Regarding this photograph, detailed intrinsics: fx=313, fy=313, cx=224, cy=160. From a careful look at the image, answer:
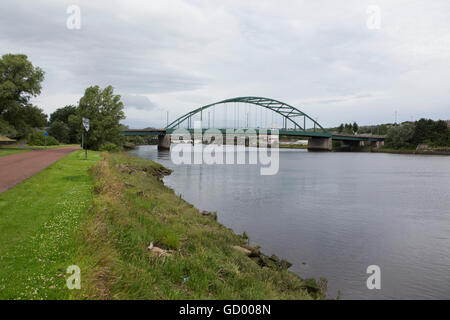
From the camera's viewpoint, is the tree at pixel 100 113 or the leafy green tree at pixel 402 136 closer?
the tree at pixel 100 113

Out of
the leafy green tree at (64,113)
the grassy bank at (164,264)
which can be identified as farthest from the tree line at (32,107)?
the leafy green tree at (64,113)

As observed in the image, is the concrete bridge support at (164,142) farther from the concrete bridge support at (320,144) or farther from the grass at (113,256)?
the grass at (113,256)

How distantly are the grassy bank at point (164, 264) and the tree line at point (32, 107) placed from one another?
102 ft

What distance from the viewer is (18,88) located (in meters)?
34.0

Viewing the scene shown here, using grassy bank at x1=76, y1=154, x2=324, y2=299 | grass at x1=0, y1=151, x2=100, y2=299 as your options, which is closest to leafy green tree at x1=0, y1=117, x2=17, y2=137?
grass at x1=0, y1=151, x2=100, y2=299

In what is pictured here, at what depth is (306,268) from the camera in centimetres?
1030

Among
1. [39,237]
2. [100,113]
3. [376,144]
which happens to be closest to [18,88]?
[100,113]

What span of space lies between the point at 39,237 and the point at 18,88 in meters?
34.6

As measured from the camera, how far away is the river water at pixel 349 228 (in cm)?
986

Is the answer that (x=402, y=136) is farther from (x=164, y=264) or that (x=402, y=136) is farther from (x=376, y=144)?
(x=164, y=264)

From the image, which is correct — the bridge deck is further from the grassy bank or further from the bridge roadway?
the grassy bank
